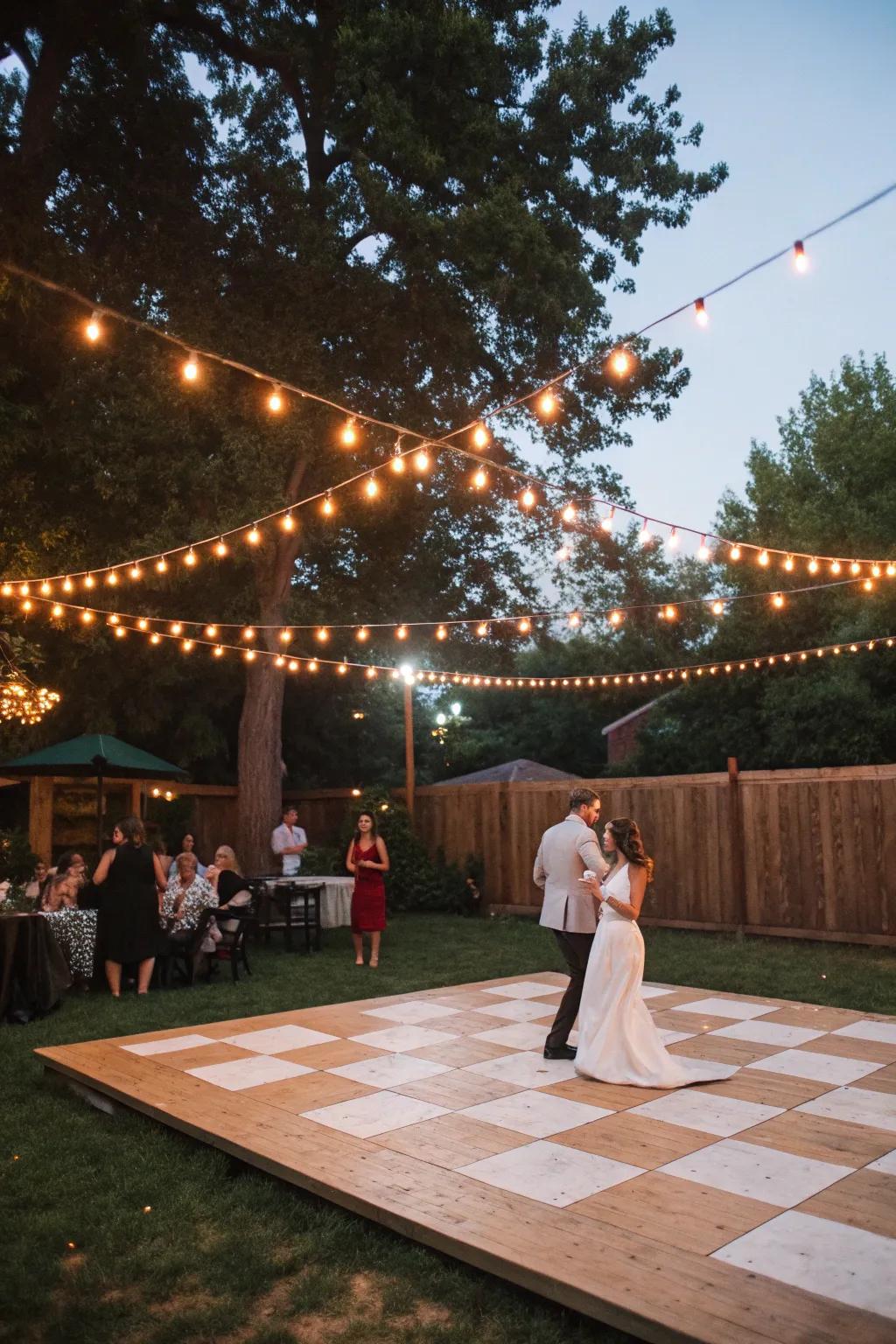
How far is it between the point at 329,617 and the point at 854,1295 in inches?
507

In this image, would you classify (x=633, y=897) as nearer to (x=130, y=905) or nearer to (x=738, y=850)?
(x=130, y=905)

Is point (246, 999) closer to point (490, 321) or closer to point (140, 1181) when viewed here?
point (140, 1181)

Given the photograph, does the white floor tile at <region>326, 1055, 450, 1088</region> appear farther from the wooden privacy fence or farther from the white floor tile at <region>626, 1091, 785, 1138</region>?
the wooden privacy fence

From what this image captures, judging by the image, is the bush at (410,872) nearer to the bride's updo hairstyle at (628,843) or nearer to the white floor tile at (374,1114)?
the bride's updo hairstyle at (628,843)

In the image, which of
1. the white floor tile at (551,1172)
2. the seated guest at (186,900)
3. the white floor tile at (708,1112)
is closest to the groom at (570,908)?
the white floor tile at (708,1112)

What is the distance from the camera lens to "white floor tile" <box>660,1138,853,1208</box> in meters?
3.56

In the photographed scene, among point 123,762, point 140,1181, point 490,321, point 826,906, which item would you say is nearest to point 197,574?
point 123,762

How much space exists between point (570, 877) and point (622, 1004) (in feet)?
2.63

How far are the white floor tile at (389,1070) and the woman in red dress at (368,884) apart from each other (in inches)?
145

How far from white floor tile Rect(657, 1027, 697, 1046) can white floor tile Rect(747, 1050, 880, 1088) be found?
0.59 meters

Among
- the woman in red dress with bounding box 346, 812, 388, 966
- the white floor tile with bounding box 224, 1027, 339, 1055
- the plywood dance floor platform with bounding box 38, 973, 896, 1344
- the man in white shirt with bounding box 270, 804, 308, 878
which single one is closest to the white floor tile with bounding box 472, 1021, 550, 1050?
the plywood dance floor platform with bounding box 38, 973, 896, 1344

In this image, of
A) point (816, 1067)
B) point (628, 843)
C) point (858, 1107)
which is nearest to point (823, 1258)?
point (858, 1107)

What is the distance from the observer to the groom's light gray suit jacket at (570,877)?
5.62 metres

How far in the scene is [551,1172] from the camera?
375 centimetres
